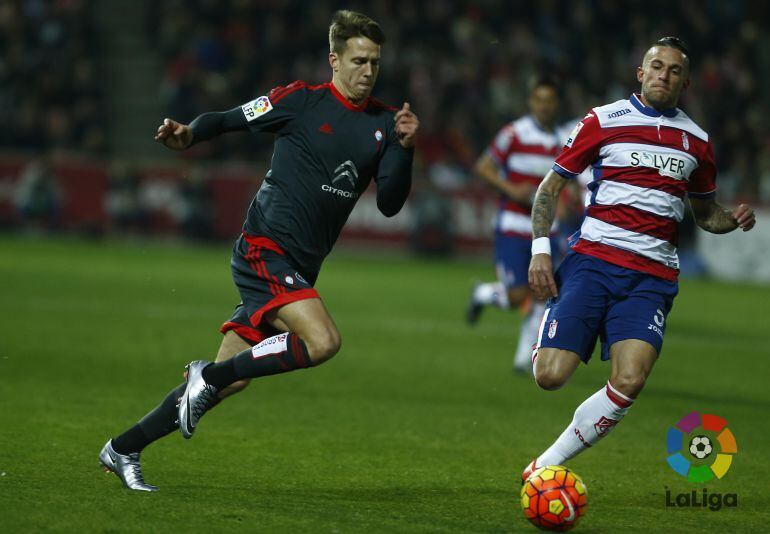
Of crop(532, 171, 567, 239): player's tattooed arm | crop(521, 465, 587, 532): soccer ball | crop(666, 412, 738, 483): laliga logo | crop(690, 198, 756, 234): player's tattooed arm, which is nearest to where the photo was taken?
crop(521, 465, 587, 532): soccer ball

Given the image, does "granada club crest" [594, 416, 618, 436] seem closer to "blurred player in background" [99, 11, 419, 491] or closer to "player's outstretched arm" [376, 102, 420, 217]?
"blurred player in background" [99, 11, 419, 491]

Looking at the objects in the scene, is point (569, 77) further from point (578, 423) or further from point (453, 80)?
point (578, 423)

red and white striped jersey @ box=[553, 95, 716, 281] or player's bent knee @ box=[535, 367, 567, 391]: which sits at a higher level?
red and white striped jersey @ box=[553, 95, 716, 281]

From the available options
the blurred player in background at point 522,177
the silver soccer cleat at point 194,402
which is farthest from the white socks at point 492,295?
the silver soccer cleat at point 194,402

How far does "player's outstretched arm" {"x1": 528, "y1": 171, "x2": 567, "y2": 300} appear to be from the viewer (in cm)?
616

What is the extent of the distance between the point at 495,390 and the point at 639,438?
1967 mm

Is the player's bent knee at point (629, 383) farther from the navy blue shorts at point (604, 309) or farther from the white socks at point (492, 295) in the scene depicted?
the white socks at point (492, 295)

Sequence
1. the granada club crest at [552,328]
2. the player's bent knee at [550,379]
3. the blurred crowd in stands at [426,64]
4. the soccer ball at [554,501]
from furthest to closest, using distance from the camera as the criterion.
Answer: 1. the blurred crowd in stands at [426,64]
2. the granada club crest at [552,328]
3. the player's bent knee at [550,379]
4. the soccer ball at [554,501]

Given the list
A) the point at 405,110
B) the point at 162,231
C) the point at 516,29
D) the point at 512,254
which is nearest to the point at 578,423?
the point at 405,110

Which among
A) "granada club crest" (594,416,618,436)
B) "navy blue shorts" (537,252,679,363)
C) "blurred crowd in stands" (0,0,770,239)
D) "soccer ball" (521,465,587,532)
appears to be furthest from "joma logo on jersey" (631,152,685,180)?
"blurred crowd in stands" (0,0,770,239)

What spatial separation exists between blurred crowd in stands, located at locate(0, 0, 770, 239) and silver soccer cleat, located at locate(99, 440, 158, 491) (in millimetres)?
16840

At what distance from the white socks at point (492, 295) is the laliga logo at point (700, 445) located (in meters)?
2.48

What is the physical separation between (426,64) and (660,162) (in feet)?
62.9

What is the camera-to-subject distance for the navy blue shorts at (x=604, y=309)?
614cm
